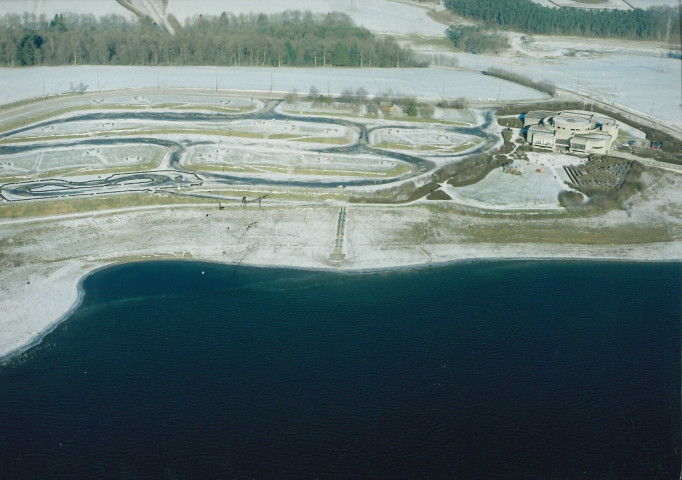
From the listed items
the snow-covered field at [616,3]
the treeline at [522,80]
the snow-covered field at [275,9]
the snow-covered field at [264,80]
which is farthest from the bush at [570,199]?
the snow-covered field at [616,3]

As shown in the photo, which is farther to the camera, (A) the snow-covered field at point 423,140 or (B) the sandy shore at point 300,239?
(A) the snow-covered field at point 423,140

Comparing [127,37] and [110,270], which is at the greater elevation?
[127,37]

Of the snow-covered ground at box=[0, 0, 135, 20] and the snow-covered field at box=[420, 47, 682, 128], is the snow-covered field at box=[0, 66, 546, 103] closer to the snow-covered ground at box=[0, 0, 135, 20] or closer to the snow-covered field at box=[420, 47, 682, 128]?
the snow-covered field at box=[420, 47, 682, 128]

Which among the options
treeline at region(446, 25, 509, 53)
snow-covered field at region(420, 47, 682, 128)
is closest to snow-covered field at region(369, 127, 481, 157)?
snow-covered field at region(420, 47, 682, 128)

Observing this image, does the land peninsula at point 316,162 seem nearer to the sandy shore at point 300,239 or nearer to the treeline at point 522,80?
the sandy shore at point 300,239

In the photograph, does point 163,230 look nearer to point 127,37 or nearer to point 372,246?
point 372,246

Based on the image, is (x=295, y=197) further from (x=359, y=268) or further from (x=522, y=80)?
(x=522, y=80)

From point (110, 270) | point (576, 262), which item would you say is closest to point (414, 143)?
point (576, 262)
